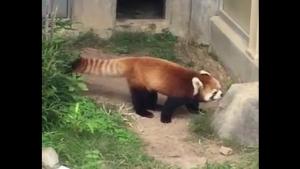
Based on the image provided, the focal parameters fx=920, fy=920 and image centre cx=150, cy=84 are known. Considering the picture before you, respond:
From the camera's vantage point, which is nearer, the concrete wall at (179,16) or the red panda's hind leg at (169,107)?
the red panda's hind leg at (169,107)

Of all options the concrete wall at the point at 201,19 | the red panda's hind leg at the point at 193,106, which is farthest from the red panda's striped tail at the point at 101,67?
the concrete wall at the point at 201,19

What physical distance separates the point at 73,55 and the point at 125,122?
1.82 ft

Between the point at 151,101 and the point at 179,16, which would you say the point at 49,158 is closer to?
the point at 151,101

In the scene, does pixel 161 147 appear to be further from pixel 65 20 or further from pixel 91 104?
pixel 65 20

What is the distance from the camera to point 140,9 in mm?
7043

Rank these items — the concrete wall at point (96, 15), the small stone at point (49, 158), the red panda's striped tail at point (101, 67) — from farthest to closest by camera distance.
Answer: the concrete wall at point (96, 15) → the red panda's striped tail at point (101, 67) → the small stone at point (49, 158)

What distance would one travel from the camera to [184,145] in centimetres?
499

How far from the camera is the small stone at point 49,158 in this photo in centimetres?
443

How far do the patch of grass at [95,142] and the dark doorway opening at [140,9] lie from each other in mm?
1786

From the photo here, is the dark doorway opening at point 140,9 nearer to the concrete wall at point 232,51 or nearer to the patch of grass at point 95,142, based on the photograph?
the concrete wall at point 232,51

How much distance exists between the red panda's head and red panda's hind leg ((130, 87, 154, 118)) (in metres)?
0.30
